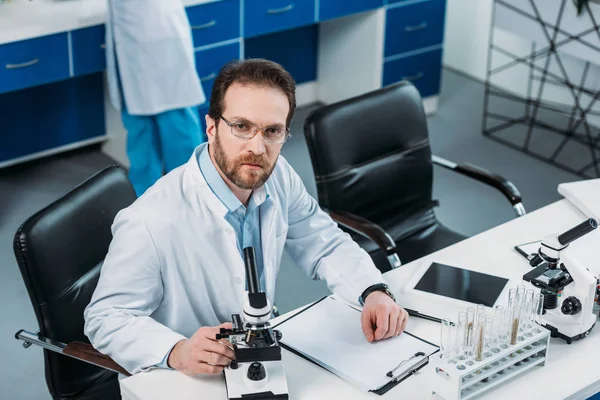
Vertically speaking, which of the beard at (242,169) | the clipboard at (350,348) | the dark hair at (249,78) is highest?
the dark hair at (249,78)

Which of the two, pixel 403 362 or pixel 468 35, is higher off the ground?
pixel 403 362

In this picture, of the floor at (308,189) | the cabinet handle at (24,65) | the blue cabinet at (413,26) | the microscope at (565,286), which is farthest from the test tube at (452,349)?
the blue cabinet at (413,26)

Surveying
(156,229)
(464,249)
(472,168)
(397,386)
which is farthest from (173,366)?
(472,168)

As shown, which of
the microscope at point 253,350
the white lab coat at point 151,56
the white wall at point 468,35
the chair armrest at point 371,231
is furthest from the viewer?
the white wall at point 468,35

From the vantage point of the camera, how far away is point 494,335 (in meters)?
1.96

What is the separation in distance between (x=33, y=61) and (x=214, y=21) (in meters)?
0.88

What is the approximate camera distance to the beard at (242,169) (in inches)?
81.2

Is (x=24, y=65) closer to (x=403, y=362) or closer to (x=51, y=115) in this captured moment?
(x=51, y=115)

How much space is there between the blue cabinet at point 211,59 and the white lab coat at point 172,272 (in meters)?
2.10

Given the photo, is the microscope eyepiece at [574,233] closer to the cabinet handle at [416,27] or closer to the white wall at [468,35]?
the cabinet handle at [416,27]

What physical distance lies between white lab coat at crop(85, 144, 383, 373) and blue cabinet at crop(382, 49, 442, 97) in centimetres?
287

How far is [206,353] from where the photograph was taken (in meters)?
1.88

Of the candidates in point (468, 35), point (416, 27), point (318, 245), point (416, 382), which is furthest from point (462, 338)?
point (468, 35)

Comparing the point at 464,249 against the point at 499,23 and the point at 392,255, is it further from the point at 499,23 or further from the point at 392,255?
the point at 499,23
